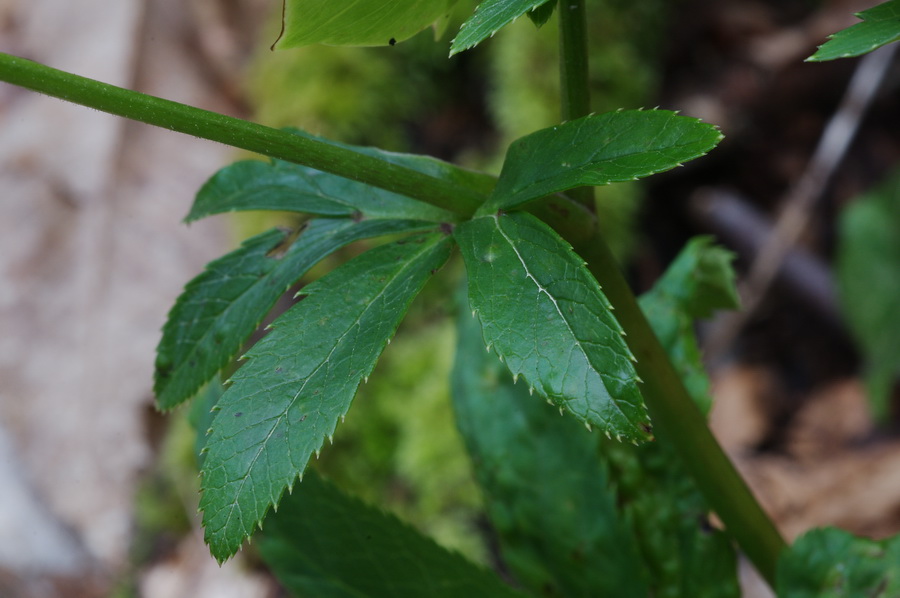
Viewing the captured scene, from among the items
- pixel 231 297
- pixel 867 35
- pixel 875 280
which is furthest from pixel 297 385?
pixel 875 280

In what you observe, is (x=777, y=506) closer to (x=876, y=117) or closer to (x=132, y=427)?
(x=876, y=117)

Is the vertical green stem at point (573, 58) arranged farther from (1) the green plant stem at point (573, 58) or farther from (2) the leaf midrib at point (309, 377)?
(2) the leaf midrib at point (309, 377)

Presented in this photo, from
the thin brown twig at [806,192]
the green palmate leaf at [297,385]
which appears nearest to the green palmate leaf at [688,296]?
the green palmate leaf at [297,385]

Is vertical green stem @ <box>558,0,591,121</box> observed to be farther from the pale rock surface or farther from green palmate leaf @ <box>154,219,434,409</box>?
the pale rock surface

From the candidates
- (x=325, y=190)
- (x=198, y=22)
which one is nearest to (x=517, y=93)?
(x=198, y=22)

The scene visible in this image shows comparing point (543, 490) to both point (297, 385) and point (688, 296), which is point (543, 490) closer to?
point (688, 296)

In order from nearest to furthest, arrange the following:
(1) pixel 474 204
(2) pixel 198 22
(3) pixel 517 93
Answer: (1) pixel 474 204 → (3) pixel 517 93 → (2) pixel 198 22
